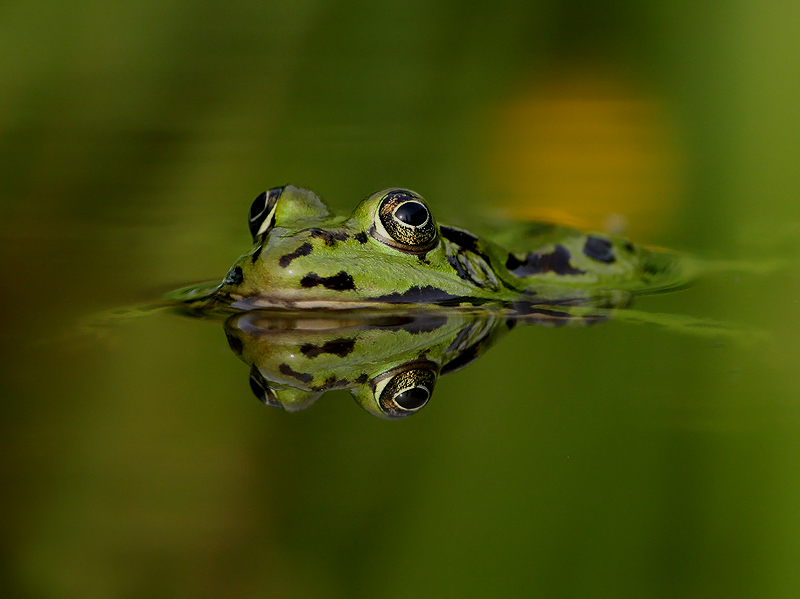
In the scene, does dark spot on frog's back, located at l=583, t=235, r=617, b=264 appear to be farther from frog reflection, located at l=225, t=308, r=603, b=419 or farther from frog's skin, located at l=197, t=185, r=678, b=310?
frog reflection, located at l=225, t=308, r=603, b=419

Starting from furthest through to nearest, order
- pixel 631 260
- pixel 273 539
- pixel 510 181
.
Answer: pixel 510 181
pixel 631 260
pixel 273 539

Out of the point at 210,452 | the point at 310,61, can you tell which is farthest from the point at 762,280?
the point at 310,61

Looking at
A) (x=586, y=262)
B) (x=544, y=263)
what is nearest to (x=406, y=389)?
(x=544, y=263)

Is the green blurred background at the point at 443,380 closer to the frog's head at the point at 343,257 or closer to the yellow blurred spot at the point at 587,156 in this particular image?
the yellow blurred spot at the point at 587,156

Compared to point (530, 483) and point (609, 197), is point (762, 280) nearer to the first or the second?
point (609, 197)

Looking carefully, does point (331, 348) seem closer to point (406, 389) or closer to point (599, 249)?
point (406, 389)
